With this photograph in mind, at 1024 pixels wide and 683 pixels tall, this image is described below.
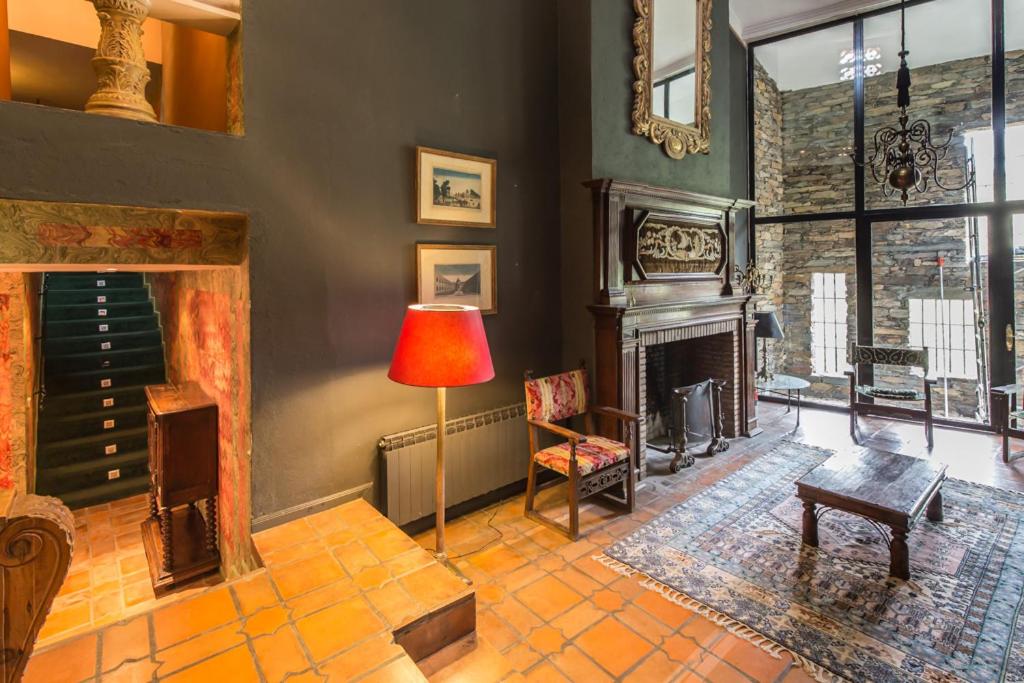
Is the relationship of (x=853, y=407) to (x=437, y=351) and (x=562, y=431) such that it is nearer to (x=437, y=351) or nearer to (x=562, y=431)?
(x=562, y=431)

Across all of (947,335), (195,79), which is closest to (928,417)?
(947,335)

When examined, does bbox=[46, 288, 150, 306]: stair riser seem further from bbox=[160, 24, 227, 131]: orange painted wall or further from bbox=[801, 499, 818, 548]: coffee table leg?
bbox=[801, 499, 818, 548]: coffee table leg

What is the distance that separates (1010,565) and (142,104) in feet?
16.4

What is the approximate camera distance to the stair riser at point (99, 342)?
467 centimetres

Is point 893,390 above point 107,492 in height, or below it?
above

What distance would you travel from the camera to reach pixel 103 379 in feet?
15.2

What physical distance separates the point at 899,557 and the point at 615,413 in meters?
1.76

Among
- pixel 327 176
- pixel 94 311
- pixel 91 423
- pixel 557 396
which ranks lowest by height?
pixel 91 423

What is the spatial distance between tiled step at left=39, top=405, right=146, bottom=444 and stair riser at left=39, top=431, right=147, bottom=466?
98mm

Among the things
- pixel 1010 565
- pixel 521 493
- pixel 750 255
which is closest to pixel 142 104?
pixel 521 493

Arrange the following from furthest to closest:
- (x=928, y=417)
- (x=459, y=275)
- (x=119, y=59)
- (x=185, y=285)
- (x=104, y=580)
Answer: (x=928, y=417), (x=185, y=285), (x=459, y=275), (x=104, y=580), (x=119, y=59)

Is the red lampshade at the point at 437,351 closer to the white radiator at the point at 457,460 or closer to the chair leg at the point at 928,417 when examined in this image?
the white radiator at the point at 457,460

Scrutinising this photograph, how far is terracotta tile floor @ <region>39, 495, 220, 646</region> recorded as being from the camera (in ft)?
8.85

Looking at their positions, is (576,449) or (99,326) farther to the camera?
(99,326)
